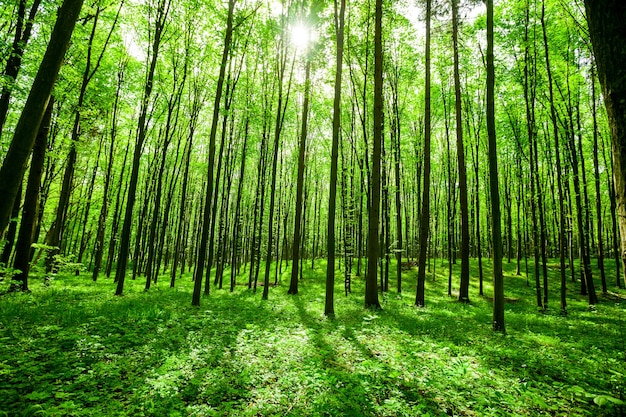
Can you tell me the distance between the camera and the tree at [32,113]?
292 centimetres

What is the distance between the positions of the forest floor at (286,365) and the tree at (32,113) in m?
2.91

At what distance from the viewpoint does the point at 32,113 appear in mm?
3051

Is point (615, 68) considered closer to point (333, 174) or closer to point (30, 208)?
point (333, 174)

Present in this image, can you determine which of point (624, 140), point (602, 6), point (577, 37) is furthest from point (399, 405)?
point (577, 37)

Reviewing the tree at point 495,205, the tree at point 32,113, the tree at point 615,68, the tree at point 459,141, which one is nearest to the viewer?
the tree at point 615,68

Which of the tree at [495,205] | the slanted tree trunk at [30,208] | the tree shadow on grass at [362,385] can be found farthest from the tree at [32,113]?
the tree at [495,205]

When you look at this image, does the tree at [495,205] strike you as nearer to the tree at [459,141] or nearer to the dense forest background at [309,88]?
the dense forest background at [309,88]

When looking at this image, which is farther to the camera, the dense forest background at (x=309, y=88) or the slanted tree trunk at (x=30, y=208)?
the dense forest background at (x=309, y=88)

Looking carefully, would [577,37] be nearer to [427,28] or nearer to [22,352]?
[427,28]

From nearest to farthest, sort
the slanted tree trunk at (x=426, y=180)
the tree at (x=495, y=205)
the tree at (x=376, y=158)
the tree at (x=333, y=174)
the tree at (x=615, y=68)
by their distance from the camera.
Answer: the tree at (x=615, y=68), the tree at (x=495, y=205), the tree at (x=333, y=174), the tree at (x=376, y=158), the slanted tree trunk at (x=426, y=180)

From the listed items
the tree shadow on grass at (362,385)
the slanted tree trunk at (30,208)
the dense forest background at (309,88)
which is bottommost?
the tree shadow on grass at (362,385)

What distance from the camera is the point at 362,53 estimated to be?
1673cm

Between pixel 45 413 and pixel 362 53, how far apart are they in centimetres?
1912

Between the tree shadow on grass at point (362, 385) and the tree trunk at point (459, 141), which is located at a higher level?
the tree trunk at point (459, 141)
